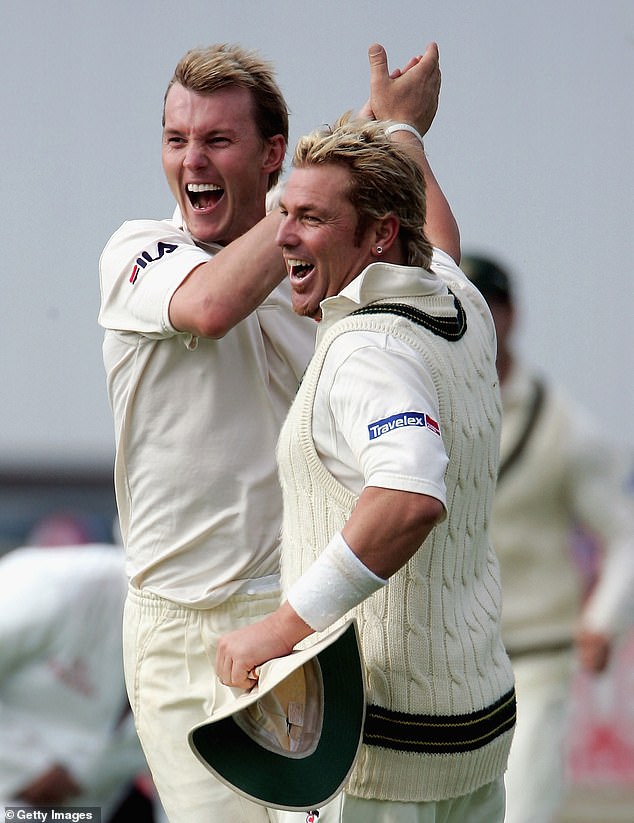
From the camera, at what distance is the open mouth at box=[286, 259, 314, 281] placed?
180 centimetres

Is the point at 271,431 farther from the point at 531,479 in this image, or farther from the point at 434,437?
the point at 531,479

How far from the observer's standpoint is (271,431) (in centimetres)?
218

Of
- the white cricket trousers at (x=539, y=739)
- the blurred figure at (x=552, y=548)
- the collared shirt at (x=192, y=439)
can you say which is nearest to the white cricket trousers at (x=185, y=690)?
the collared shirt at (x=192, y=439)

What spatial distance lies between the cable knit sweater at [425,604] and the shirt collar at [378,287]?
0.02 meters

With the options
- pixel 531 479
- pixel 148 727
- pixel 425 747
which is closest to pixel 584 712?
pixel 531 479

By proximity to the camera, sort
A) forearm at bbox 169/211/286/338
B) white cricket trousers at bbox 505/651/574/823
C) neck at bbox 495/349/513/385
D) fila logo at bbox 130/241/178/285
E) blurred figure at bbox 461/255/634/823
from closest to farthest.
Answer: forearm at bbox 169/211/286/338, fila logo at bbox 130/241/178/285, white cricket trousers at bbox 505/651/574/823, blurred figure at bbox 461/255/634/823, neck at bbox 495/349/513/385

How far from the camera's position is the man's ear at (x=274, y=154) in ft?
7.38

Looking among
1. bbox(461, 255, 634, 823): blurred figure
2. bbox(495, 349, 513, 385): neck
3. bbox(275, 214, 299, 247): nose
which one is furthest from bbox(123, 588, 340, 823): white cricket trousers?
bbox(495, 349, 513, 385): neck

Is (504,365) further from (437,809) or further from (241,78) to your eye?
(437,809)

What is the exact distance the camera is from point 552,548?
10.9 ft

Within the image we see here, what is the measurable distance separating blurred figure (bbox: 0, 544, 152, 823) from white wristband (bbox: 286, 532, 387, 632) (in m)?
1.77

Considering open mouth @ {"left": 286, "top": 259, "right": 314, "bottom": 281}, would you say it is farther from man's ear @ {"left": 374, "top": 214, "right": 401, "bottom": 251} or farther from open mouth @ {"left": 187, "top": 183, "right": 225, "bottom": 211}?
open mouth @ {"left": 187, "top": 183, "right": 225, "bottom": 211}

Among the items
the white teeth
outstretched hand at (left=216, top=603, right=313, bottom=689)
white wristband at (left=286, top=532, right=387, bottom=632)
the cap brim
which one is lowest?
the cap brim

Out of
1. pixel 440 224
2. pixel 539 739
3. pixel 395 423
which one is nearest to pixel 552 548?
pixel 539 739
